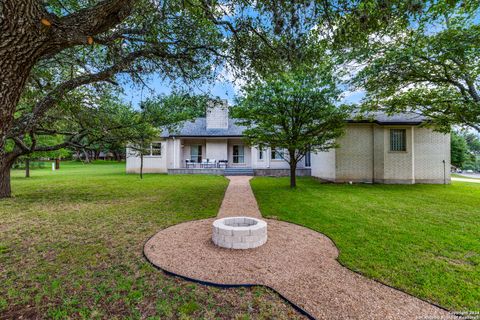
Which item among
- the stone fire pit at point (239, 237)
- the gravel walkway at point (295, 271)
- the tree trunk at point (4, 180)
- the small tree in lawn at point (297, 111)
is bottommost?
the gravel walkway at point (295, 271)

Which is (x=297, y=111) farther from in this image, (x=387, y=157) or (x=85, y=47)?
(x=85, y=47)

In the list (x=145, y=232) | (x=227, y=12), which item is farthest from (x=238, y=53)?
(x=145, y=232)

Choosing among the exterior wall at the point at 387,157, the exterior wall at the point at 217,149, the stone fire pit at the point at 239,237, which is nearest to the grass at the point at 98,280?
the stone fire pit at the point at 239,237

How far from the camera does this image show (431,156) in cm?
1384

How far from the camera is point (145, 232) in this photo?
520 centimetres

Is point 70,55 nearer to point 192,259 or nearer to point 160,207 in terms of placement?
point 160,207

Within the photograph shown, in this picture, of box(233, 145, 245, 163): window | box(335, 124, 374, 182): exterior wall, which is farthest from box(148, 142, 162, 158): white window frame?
box(335, 124, 374, 182): exterior wall

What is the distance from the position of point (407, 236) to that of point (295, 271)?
324 cm

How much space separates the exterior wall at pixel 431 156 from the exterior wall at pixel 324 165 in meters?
5.17

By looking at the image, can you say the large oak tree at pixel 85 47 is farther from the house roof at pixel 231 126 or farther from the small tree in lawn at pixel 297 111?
the house roof at pixel 231 126

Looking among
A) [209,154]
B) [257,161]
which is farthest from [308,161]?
[209,154]

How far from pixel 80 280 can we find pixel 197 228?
263 centimetres

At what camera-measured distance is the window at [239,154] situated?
2177cm

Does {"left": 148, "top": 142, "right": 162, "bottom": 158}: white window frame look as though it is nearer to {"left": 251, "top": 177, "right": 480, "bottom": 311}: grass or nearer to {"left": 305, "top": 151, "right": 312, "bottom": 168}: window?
{"left": 305, "top": 151, "right": 312, "bottom": 168}: window
